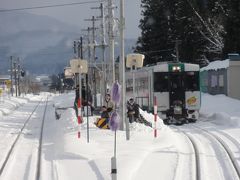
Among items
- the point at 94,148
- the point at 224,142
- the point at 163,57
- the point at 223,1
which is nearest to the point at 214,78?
the point at 223,1

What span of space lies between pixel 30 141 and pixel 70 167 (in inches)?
279

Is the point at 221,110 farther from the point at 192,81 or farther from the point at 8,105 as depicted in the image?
the point at 8,105

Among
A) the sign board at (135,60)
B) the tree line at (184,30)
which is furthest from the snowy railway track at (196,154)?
the tree line at (184,30)

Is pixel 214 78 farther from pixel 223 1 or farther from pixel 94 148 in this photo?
pixel 94 148

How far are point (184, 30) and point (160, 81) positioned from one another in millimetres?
31696

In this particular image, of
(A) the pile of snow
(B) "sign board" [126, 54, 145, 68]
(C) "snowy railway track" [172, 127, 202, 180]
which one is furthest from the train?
(A) the pile of snow

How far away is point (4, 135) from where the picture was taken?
20.8m

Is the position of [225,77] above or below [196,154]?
above

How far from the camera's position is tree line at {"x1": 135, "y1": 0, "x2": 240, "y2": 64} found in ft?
178

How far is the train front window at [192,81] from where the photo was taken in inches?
1049

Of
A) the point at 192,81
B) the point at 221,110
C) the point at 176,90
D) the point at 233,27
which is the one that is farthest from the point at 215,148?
the point at 233,27

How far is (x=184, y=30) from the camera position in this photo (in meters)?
57.3

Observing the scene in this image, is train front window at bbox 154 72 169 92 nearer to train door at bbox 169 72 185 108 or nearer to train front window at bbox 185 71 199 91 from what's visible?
train door at bbox 169 72 185 108

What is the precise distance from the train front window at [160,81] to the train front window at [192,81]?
1045 mm
